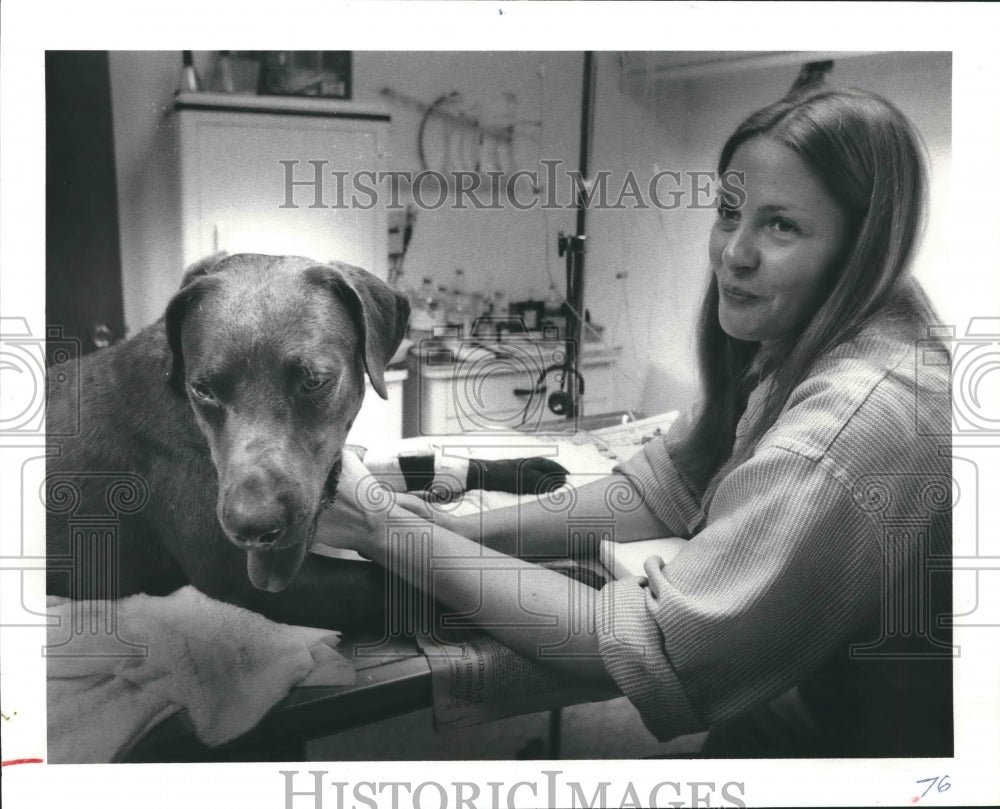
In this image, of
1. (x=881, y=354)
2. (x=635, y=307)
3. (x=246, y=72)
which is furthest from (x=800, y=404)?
(x=246, y=72)

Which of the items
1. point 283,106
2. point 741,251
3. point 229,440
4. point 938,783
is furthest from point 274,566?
point 938,783

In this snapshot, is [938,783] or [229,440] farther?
[938,783]

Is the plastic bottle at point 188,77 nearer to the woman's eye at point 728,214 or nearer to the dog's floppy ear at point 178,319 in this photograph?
the dog's floppy ear at point 178,319

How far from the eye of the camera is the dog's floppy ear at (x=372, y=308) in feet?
3.35

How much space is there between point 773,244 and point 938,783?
667 millimetres

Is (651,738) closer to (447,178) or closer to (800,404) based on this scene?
(800,404)

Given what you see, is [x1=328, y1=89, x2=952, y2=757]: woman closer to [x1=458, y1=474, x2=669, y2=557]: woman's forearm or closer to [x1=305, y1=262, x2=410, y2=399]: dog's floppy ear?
[x1=458, y1=474, x2=669, y2=557]: woman's forearm

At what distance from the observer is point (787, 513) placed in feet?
3.10

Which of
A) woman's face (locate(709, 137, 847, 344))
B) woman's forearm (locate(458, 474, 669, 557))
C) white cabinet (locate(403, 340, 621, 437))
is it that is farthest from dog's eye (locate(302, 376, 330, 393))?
woman's face (locate(709, 137, 847, 344))

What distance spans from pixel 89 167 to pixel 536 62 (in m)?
0.51

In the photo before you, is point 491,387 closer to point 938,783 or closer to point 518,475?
point 518,475

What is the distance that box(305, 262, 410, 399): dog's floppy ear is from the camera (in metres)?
1.02

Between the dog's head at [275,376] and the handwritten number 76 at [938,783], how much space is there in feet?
2.54

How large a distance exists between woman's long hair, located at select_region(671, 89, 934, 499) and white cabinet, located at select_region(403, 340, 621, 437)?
0.40 feet
